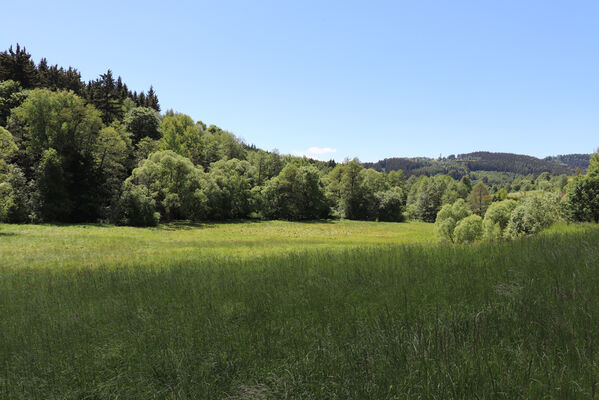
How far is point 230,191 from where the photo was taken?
69688mm

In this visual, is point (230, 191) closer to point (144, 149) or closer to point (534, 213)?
point (144, 149)

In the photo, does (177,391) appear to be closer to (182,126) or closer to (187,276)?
(187,276)

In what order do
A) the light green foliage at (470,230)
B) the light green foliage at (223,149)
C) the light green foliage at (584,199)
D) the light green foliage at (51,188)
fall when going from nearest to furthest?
the light green foliage at (584,199)
the light green foliage at (470,230)
the light green foliage at (51,188)
the light green foliage at (223,149)

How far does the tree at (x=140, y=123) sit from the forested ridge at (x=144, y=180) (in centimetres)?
30

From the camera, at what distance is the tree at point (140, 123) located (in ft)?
265

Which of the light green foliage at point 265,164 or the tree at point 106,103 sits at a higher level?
the tree at point 106,103

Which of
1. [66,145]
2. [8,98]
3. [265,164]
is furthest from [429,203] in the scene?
[8,98]

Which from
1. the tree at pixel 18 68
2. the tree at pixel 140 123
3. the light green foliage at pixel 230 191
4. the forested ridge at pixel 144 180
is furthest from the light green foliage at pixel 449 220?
the tree at pixel 18 68

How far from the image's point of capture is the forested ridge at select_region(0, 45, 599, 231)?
3461 centimetres

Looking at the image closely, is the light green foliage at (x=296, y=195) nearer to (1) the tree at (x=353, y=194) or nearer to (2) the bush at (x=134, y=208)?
(1) the tree at (x=353, y=194)

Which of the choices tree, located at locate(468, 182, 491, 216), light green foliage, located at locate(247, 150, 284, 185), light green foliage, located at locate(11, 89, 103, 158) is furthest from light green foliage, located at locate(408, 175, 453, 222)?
light green foliage, located at locate(11, 89, 103, 158)

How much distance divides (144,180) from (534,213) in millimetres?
58056

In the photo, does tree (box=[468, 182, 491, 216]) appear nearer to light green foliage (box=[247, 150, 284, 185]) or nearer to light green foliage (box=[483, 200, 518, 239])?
light green foliage (box=[247, 150, 284, 185])

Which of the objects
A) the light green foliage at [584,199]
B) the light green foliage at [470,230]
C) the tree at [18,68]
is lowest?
the light green foliage at [470,230]
